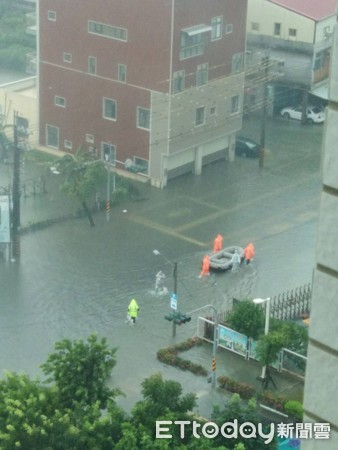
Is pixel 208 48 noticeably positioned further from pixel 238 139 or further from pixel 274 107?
pixel 274 107

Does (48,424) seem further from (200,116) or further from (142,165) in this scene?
(200,116)

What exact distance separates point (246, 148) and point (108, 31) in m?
7.01

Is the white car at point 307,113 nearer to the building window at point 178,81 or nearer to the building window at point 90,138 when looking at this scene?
the building window at point 178,81

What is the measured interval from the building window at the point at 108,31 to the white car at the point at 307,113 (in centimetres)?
1054

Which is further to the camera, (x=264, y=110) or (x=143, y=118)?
(x=264, y=110)

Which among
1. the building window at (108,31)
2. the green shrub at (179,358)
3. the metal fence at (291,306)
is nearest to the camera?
the green shrub at (179,358)

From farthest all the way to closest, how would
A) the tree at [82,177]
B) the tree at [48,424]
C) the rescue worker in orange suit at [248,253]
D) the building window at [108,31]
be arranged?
the building window at [108,31], the tree at [82,177], the rescue worker in orange suit at [248,253], the tree at [48,424]

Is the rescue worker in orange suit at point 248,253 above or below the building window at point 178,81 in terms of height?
below

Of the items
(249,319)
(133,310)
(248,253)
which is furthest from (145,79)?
(249,319)

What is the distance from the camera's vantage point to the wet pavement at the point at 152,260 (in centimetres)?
2534

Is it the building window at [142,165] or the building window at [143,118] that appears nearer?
the building window at [143,118]

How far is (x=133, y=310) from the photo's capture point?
26.1 metres

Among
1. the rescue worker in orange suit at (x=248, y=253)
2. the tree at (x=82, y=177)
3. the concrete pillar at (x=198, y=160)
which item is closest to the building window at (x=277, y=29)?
the concrete pillar at (x=198, y=160)

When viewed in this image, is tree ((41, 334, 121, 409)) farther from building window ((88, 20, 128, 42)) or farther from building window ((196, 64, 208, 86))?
building window ((196, 64, 208, 86))
